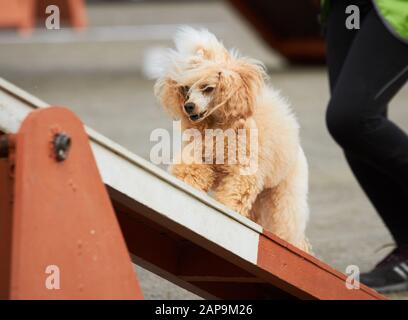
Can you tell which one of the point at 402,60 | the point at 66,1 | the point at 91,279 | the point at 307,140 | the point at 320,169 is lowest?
the point at 91,279

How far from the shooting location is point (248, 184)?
10.2 ft

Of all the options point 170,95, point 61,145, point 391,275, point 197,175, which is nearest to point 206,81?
point 170,95

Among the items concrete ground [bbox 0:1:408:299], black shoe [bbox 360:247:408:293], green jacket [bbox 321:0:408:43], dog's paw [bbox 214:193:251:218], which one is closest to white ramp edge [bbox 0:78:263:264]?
dog's paw [bbox 214:193:251:218]

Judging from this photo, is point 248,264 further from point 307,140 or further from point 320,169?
point 307,140

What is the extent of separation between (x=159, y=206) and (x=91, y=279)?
0.31 m

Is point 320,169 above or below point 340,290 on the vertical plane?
above

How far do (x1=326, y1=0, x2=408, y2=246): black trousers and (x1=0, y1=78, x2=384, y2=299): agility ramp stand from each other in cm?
83

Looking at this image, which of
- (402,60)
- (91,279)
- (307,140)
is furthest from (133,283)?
(307,140)

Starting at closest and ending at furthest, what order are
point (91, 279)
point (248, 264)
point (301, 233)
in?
1. point (91, 279)
2. point (248, 264)
3. point (301, 233)

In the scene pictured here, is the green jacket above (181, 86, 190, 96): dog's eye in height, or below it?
above

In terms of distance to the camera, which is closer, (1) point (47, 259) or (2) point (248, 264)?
(1) point (47, 259)

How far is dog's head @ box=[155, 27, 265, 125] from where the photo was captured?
3.06 metres

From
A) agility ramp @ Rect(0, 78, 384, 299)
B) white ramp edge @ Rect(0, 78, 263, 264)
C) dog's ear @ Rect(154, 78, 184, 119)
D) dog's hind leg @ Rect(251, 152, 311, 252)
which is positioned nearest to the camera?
agility ramp @ Rect(0, 78, 384, 299)

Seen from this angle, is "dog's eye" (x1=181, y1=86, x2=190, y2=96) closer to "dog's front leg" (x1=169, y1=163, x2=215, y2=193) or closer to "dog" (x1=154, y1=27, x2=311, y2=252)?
"dog" (x1=154, y1=27, x2=311, y2=252)
